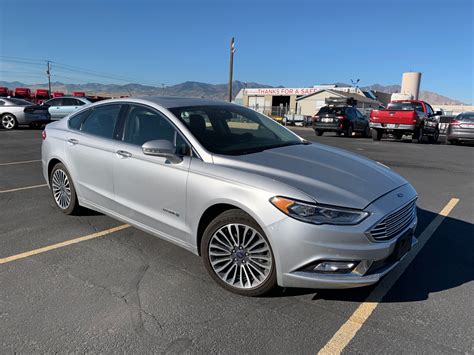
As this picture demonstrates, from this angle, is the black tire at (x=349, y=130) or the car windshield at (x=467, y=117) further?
the black tire at (x=349, y=130)

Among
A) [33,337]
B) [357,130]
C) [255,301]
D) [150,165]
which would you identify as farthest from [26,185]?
[357,130]

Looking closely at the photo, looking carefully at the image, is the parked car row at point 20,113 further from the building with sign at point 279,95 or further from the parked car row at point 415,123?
the building with sign at point 279,95

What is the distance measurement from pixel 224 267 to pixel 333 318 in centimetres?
97

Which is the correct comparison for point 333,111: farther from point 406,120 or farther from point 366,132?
point 406,120

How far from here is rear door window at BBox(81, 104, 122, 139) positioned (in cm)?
435

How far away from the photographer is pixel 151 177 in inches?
144

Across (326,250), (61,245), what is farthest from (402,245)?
(61,245)

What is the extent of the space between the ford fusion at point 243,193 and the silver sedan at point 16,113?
14.9 m

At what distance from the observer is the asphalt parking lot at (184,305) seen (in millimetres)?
2578

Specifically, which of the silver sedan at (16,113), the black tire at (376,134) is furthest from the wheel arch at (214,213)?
the silver sedan at (16,113)

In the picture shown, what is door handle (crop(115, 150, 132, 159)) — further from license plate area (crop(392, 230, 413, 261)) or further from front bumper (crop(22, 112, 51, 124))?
front bumper (crop(22, 112, 51, 124))

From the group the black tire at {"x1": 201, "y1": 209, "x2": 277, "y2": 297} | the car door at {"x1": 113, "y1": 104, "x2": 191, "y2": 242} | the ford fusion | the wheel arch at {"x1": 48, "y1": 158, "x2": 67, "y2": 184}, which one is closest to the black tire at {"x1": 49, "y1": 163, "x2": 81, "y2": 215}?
the wheel arch at {"x1": 48, "y1": 158, "x2": 67, "y2": 184}

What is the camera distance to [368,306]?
3066 mm

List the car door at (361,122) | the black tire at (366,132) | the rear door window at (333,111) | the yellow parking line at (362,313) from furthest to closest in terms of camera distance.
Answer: the black tire at (366,132) → the car door at (361,122) → the rear door window at (333,111) → the yellow parking line at (362,313)
